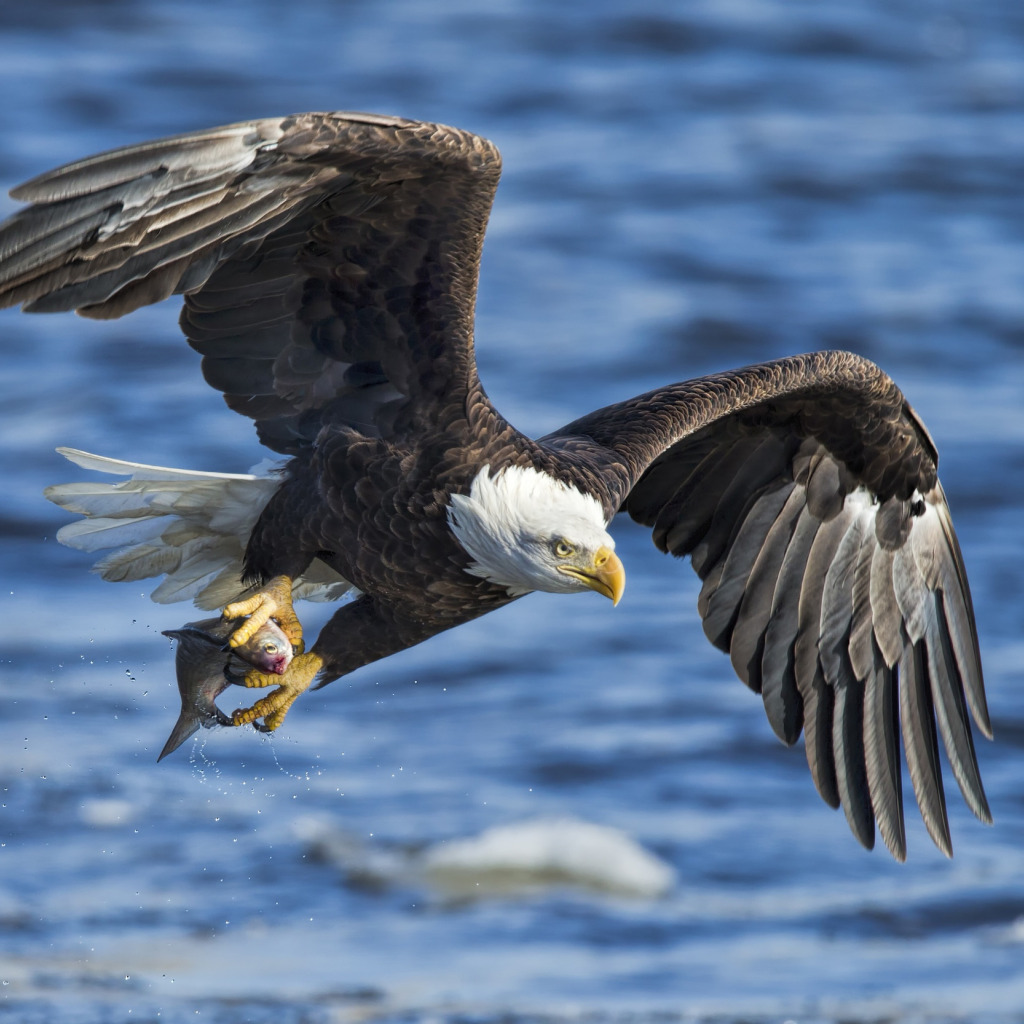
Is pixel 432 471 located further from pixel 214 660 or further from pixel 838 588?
pixel 838 588

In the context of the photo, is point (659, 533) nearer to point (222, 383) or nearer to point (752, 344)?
point (222, 383)

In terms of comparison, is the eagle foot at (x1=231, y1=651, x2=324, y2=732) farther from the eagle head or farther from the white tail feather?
the eagle head

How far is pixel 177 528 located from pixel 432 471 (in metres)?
0.96

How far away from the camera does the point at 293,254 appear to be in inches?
177

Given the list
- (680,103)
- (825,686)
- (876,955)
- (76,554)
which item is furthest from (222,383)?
(680,103)

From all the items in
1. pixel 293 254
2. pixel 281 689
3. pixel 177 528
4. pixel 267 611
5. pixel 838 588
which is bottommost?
pixel 281 689

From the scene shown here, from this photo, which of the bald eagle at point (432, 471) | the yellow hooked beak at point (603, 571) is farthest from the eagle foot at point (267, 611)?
the yellow hooked beak at point (603, 571)

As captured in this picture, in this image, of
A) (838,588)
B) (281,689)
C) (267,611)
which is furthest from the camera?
(838,588)

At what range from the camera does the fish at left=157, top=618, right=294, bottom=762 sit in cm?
478

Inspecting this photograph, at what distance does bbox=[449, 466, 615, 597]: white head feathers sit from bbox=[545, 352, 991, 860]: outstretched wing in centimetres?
115

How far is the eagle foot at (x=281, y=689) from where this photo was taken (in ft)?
16.1

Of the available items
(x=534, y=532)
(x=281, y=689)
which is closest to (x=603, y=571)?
(x=534, y=532)

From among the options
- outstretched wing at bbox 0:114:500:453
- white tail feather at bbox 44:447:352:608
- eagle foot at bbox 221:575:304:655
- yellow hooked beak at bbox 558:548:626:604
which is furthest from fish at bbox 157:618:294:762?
yellow hooked beak at bbox 558:548:626:604

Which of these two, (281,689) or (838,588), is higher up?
(838,588)
